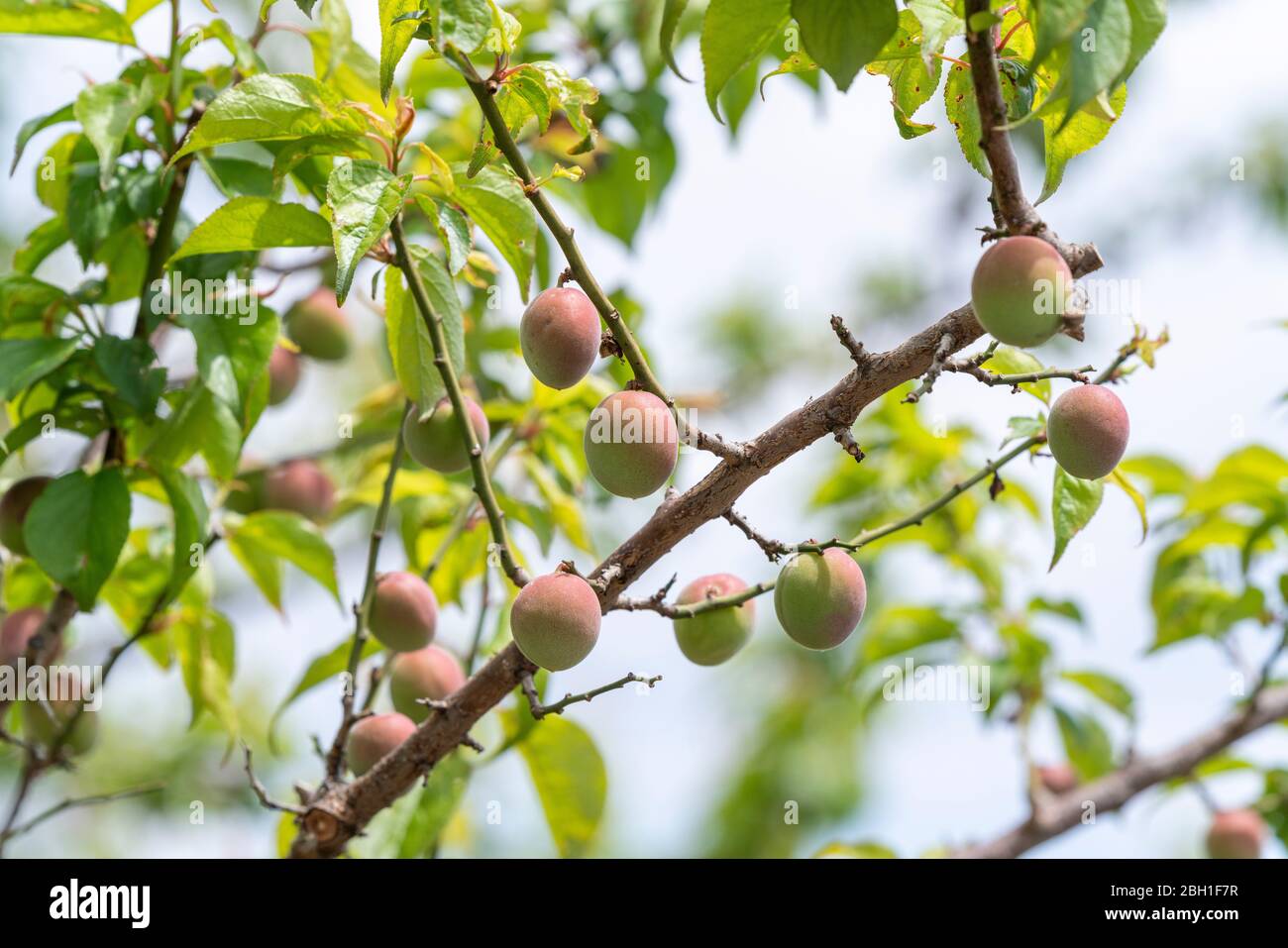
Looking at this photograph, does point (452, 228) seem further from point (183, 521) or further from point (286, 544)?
point (286, 544)

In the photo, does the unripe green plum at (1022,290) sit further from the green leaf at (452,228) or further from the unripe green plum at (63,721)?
the unripe green plum at (63,721)

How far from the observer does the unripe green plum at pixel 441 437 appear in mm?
1733

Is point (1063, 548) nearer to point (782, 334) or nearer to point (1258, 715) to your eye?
point (1258, 715)

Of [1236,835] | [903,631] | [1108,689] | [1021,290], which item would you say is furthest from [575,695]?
[1236,835]

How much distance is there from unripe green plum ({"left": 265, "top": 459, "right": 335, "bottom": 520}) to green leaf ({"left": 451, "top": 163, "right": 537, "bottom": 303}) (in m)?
1.28

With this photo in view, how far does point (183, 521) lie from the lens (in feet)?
6.34

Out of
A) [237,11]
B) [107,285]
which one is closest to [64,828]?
[237,11]

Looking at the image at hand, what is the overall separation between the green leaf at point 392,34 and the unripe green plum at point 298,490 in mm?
1451

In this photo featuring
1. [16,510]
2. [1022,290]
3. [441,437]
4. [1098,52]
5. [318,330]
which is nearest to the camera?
[1098,52]

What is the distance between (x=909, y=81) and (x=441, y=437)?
30.5 inches

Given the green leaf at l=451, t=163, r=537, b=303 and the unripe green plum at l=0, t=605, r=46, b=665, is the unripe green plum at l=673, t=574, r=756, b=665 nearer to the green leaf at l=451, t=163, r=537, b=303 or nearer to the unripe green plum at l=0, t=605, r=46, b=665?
the green leaf at l=451, t=163, r=537, b=303

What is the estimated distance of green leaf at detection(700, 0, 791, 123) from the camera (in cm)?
114

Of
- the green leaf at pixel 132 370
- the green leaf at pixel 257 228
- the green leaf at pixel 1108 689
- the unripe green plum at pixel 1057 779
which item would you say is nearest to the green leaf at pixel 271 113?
the green leaf at pixel 257 228

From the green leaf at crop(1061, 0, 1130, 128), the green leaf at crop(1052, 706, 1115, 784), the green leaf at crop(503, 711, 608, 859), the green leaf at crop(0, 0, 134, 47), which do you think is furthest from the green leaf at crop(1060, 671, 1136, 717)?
the green leaf at crop(0, 0, 134, 47)
